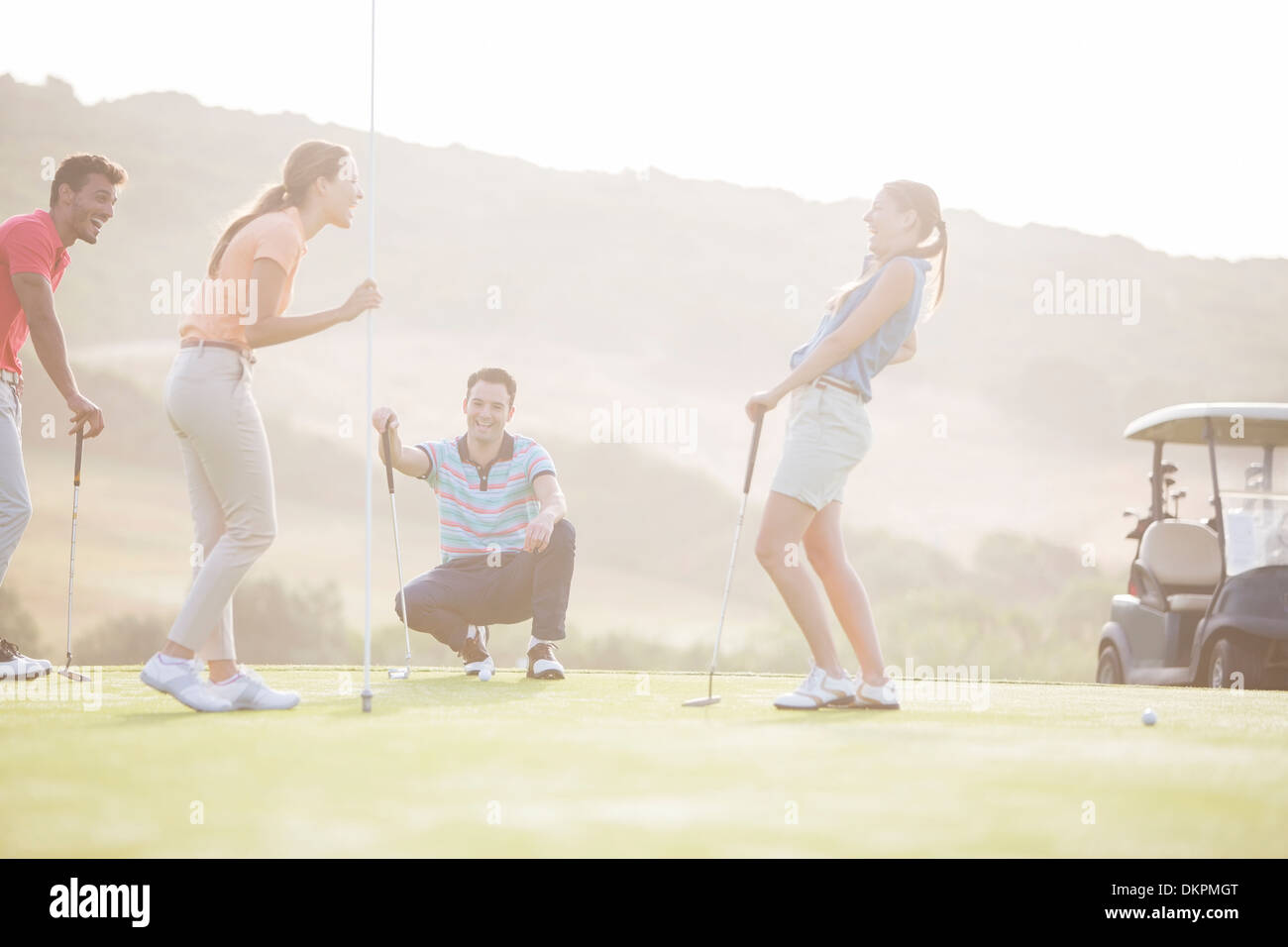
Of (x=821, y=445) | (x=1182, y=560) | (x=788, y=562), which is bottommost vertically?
(x=1182, y=560)

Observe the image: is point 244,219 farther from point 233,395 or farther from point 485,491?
point 485,491

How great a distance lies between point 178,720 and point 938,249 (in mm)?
2911

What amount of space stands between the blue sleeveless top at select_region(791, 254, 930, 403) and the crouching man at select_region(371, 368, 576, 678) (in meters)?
1.87

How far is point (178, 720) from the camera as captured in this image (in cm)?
372

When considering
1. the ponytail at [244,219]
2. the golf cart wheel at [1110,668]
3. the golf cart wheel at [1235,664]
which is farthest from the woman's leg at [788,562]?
the golf cart wheel at [1110,668]

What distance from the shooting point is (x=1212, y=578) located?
24.6ft

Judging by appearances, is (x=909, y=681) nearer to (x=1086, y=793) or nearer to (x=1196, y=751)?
(x=1196, y=751)

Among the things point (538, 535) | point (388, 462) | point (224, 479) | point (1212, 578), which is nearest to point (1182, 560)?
point (1212, 578)

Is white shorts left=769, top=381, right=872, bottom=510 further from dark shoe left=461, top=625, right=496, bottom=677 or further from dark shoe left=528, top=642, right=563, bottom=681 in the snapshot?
dark shoe left=461, top=625, right=496, bottom=677

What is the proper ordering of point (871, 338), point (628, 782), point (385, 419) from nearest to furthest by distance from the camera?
point (628, 782), point (871, 338), point (385, 419)

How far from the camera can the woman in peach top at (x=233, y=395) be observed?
12.6 ft

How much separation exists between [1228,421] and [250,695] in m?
5.91

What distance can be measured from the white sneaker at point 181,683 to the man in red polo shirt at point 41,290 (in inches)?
58.9

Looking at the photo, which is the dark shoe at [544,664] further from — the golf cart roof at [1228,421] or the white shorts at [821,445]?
the golf cart roof at [1228,421]
